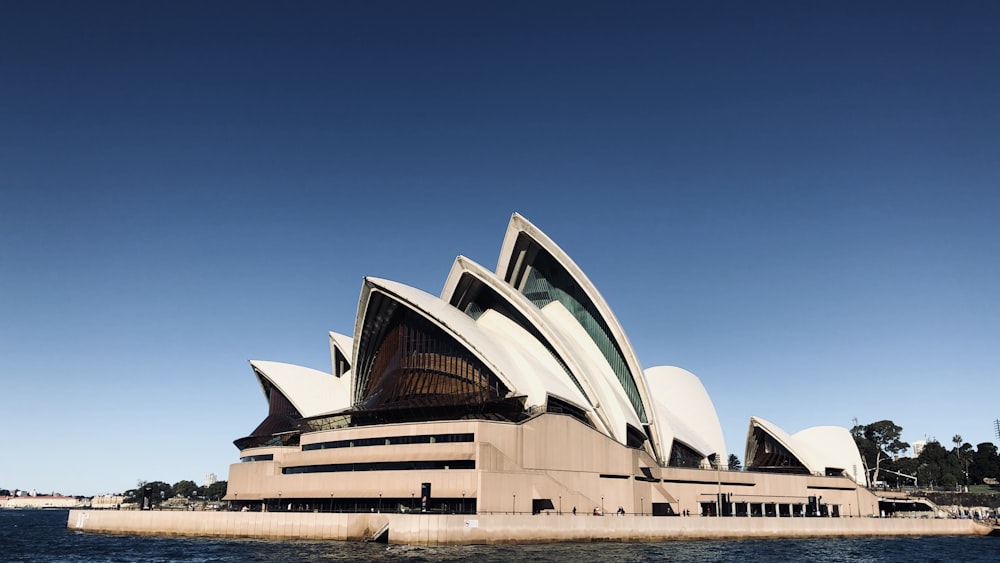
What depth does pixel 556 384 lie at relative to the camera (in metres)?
56.3

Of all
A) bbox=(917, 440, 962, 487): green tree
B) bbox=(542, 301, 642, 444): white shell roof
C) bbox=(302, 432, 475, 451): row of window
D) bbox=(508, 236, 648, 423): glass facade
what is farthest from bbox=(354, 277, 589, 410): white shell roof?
bbox=(917, 440, 962, 487): green tree

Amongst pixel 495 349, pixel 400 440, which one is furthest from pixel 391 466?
pixel 495 349

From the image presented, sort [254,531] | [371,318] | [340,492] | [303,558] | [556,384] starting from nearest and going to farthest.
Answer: [303,558] < [254,531] < [340,492] < [556,384] < [371,318]

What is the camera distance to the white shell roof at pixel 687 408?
71.1 m

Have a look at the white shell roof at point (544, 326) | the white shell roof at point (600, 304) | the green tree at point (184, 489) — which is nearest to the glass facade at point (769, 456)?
the white shell roof at point (600, 304)

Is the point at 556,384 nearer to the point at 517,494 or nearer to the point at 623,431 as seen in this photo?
the point at 623,431

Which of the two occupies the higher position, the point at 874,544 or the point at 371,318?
the point at 371,318

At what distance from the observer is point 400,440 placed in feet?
168

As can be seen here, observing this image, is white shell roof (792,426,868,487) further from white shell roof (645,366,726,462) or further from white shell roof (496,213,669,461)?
white shell roof (496,213,669,461)

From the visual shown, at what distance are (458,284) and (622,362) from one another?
15.5 metres

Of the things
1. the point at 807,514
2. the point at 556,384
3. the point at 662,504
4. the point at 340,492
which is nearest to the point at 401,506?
the point at 340,492

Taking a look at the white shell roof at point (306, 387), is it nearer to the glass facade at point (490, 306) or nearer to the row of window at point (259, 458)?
the row of window at point (259, 458)

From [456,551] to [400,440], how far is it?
46.1 ft

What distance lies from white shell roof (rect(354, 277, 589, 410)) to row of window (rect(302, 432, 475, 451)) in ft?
17.6
